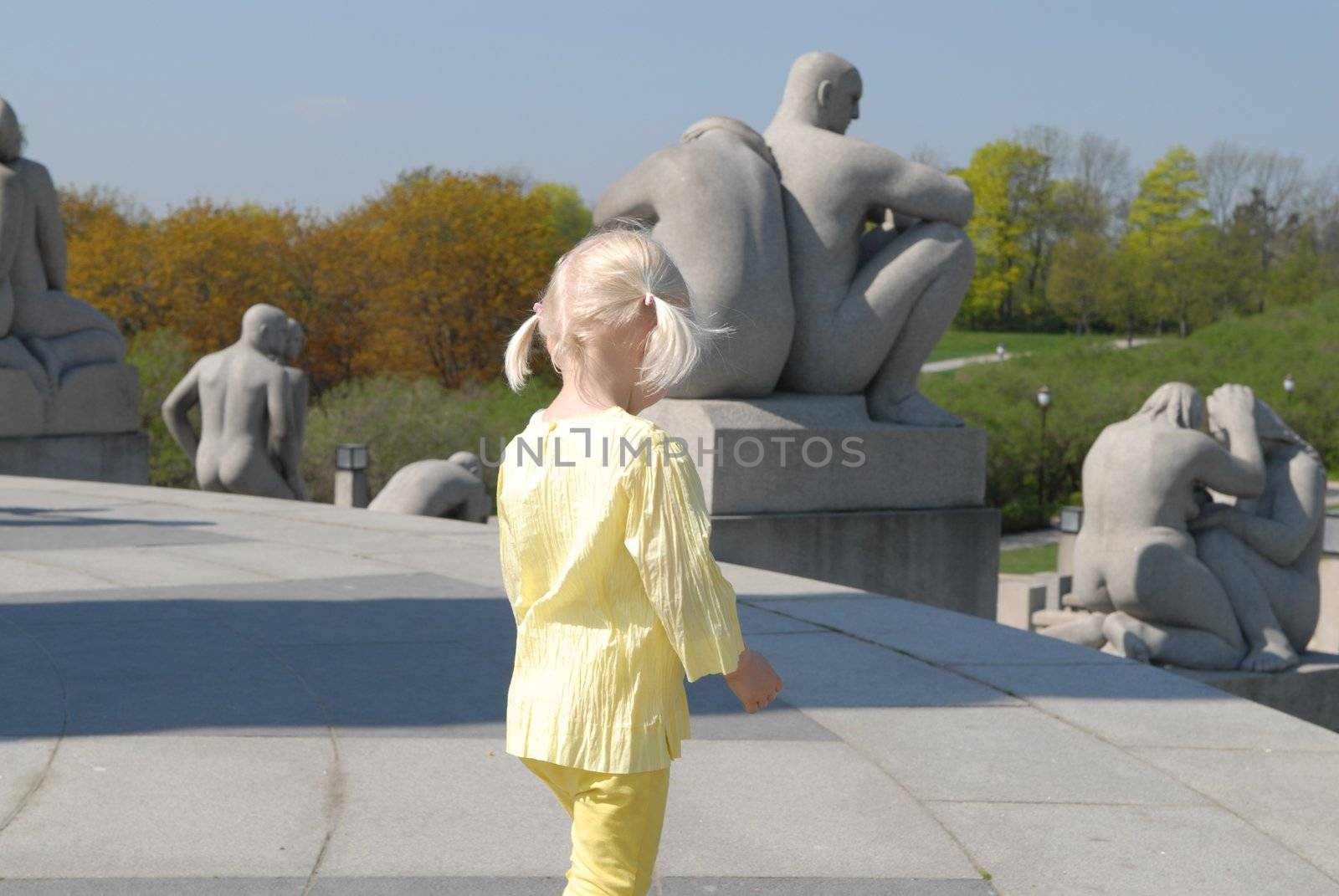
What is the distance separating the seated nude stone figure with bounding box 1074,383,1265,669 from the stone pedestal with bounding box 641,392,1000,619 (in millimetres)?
955

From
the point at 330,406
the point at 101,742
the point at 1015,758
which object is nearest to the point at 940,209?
the point at 1015,758

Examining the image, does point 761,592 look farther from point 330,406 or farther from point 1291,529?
point 330,406

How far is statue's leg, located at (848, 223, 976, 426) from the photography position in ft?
29.6

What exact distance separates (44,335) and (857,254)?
8514 millimetres

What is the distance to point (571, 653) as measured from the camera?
2.33 metres

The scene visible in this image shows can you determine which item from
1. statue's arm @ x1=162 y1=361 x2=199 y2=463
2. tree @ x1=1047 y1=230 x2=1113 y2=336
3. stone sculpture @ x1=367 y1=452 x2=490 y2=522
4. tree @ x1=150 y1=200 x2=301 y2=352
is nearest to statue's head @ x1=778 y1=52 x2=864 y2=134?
stone sculpture @ x1=367 y1=452 x2=490 y2=522

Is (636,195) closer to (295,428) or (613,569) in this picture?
(295,428)

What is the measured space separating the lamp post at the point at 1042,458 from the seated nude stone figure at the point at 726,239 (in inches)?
1010

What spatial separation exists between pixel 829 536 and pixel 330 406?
761 inches

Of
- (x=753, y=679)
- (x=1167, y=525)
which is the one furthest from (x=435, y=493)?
(x=753, y=679)

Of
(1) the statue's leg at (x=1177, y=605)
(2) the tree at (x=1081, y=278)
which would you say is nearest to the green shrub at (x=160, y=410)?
(1) the statue's leg at (x=1177, y=605)

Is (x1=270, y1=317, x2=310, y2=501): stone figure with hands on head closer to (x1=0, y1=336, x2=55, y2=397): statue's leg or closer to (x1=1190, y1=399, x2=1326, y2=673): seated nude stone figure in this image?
(x1=0, y1=336, x2=55, y2=397): statue's leg

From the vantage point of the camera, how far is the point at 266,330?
12.0 meters

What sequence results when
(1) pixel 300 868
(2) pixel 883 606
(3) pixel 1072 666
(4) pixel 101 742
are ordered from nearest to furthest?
(1) pixel 300 868
(4) pixel 101 742
(3) pixel 1072 666
(2) pixel 883 606
